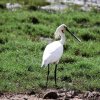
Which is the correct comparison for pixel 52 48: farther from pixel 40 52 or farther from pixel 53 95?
pixel 40 52

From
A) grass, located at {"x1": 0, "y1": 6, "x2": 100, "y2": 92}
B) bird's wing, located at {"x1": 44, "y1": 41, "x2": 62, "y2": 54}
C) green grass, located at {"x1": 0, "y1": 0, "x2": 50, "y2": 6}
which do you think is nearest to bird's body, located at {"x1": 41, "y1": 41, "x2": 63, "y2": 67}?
bird's wing, located at {"x1": 44, "y1": 41, "x2": 62, "y2": 54}

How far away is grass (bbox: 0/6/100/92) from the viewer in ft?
39.0

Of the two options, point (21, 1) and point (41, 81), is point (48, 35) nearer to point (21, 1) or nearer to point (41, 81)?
point (41, 81)

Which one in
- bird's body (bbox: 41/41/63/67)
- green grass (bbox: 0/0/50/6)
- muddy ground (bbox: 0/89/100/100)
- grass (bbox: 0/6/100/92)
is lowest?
green grass (bbox: 0/0/50/6)

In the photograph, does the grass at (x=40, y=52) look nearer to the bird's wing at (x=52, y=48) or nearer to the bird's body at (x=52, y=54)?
the bird's body at (x=52, y=54)

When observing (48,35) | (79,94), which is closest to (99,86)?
(79,94)

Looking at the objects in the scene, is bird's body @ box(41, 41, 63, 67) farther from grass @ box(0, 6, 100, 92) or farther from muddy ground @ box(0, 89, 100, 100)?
muddy ground @ box(0, 89, 100, 100)

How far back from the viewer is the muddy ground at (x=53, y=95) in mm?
10141

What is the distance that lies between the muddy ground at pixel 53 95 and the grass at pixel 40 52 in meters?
0.45

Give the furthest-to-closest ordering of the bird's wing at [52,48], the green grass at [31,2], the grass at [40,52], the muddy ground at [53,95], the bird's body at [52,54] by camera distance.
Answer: the green grass at [31,2] → the grass at [40,52] → the bird's wing at [52,48] → the bird's body at [52,54] → the muddy ground at [53,95]

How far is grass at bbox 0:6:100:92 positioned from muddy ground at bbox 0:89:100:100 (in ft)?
1.46

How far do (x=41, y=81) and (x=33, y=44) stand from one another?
4.23 m

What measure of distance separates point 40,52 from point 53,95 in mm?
5164

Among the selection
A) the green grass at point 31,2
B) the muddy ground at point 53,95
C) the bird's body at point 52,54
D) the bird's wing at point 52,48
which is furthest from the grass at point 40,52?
the green grass at point 31,2
